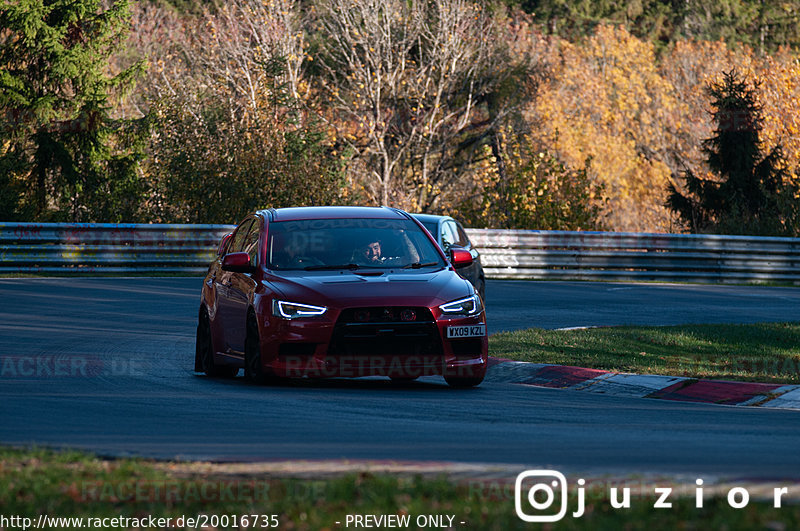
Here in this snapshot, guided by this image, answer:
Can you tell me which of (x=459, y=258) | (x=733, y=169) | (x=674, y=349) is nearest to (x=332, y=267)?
(x=459, y=258)

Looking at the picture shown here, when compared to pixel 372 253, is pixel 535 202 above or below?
below

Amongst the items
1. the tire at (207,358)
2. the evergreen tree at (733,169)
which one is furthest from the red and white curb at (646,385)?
the evergreen tree at (733,169)

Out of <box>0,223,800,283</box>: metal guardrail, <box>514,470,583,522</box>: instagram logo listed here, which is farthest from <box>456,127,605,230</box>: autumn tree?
<box>514,470,583,522</box>: instagram logo

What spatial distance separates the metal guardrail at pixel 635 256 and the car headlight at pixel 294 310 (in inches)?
816

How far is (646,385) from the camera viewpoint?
12281 millimetres

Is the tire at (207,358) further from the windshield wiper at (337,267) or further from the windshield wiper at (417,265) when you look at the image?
the windshield wiper at (417,265)

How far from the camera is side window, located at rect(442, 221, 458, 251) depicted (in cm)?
1909

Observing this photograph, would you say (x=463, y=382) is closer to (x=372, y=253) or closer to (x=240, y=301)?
(x=372, y=253)

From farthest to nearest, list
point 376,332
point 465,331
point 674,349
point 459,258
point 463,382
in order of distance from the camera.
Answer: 1. point 674,349
2. point 459,258
3. point 463,382
4. point 465,331
5. point 376,332

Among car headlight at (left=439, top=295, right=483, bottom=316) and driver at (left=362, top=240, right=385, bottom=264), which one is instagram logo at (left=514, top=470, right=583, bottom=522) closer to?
car headlight at (left=439, top=295, right=483, bottom=316)

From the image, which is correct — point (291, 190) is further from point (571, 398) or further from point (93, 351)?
point (571, 398)

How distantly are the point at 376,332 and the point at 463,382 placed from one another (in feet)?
4.17

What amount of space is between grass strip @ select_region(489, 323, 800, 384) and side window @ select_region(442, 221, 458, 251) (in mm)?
2466

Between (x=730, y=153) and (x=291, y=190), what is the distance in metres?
16.6
